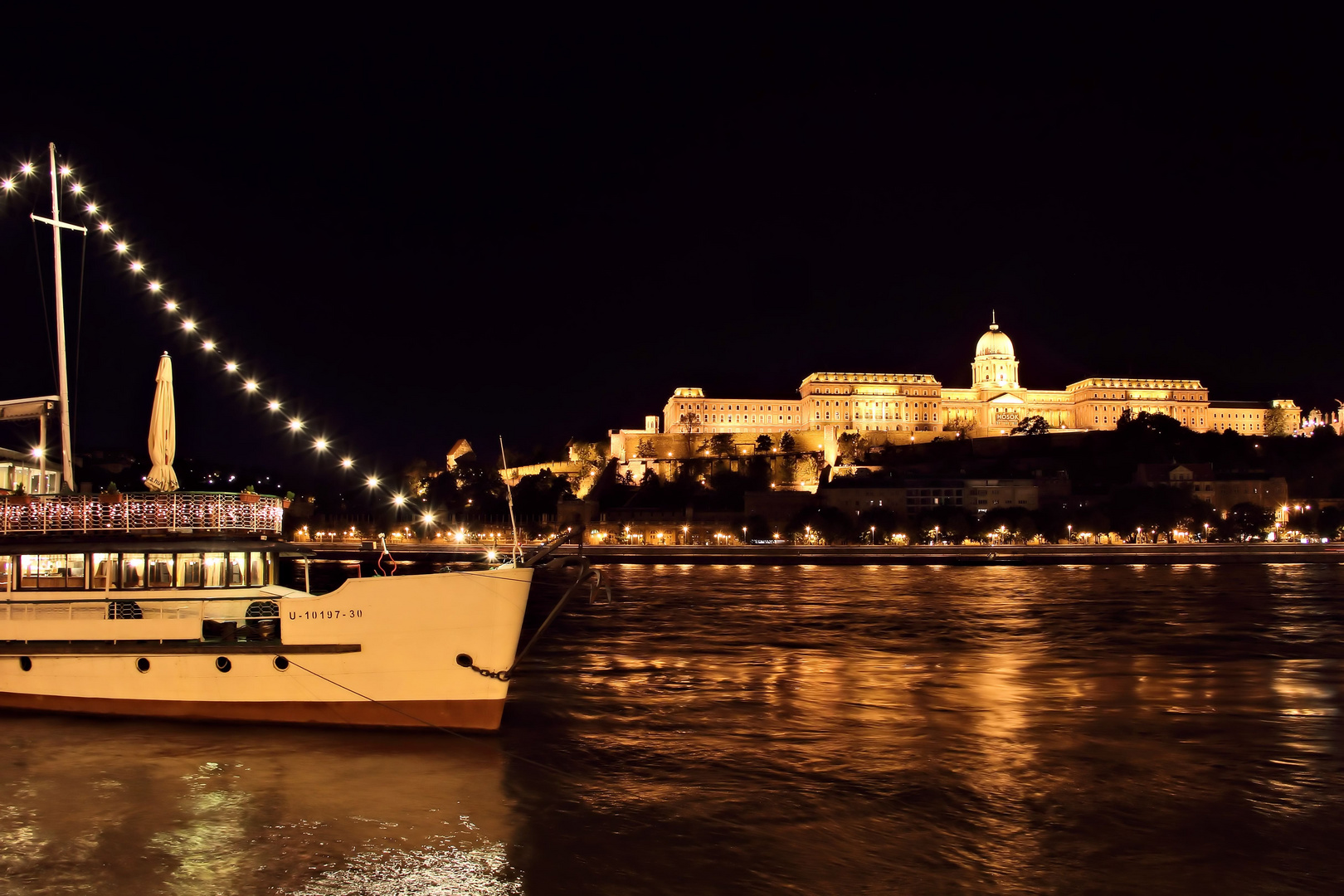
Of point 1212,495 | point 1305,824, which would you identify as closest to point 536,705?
point 1305,824

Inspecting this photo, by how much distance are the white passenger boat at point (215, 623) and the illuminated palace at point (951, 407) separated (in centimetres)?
9433

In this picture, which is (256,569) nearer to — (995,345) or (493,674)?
(493,674)

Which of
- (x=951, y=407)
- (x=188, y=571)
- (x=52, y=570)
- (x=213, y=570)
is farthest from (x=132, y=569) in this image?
(x=951, y=407)

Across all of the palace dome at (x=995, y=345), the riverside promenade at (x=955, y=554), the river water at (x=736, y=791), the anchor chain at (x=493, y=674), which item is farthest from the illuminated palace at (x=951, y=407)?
the anchor chain at (x=493, y=674)

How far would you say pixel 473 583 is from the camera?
11.6 m

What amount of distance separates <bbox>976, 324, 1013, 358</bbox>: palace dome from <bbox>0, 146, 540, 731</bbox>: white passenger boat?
394ft

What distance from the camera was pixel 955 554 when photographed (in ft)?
207

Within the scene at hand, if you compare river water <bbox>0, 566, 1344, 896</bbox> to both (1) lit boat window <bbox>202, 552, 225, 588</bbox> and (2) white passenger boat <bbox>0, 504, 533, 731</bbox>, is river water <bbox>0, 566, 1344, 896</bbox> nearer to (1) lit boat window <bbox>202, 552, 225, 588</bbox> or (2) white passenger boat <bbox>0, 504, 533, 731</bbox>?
(2) white passenger boat <bbox>0, 504, 533, 731</bbox>

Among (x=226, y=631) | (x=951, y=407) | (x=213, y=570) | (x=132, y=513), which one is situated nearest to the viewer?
(x=226, y=631)

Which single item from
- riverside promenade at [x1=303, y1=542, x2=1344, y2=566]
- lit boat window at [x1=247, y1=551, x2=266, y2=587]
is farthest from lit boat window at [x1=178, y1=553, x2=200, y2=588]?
riverside promenade at [x1=303, y1=542, x2=1344, y2=566]

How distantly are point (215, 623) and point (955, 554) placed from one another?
5509 cm

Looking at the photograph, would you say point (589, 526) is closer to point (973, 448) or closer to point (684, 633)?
point (973, 448)

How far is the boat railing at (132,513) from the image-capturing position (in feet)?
43.8

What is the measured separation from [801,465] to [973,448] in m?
17.0
